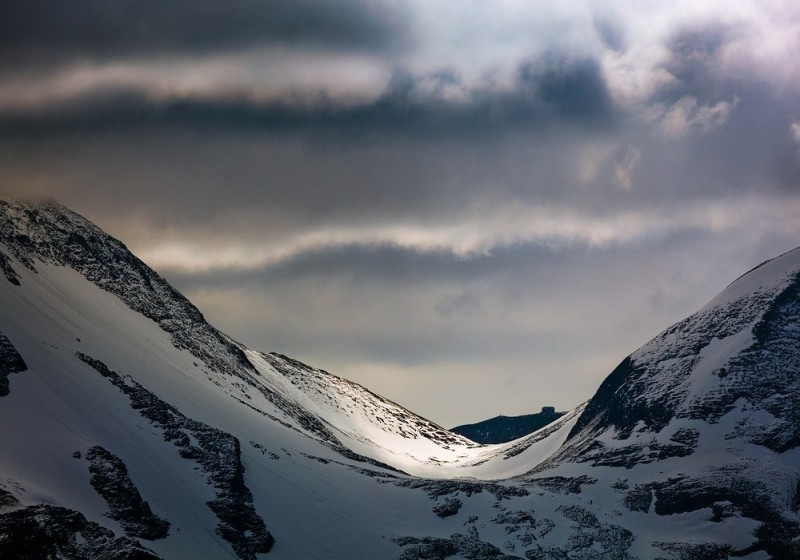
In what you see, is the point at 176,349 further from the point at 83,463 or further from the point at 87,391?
the point at 83,463

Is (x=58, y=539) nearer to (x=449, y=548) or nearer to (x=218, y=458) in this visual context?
(x=218, y=458)

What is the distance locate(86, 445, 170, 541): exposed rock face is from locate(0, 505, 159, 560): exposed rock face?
388 inches

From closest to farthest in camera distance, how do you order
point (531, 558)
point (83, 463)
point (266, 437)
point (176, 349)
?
point (83, 463)
point (531, 558)
point (266, 437)
point (176, 349)

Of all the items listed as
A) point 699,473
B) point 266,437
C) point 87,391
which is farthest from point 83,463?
point 699,473

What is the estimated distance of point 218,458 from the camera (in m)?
152

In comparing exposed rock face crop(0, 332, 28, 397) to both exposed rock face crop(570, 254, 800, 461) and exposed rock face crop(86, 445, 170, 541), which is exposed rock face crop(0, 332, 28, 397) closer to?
exposed rock face crop(86, 445, 170, 541)

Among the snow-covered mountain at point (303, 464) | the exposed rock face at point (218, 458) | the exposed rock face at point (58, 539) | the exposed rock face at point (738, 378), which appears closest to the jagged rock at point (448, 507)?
the snow-covered mountain at point (303, 464)

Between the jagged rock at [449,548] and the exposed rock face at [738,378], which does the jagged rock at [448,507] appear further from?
the exposed rock face at [738,378]

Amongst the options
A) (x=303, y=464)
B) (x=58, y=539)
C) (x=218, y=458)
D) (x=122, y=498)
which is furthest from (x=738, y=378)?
(x=58, y=539)

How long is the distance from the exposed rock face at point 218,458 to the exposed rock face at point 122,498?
1238 cm

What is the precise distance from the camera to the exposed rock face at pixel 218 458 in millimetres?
136750

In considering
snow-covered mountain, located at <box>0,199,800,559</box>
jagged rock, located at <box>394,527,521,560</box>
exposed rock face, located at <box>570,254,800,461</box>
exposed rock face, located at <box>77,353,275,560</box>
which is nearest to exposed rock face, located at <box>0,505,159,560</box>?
snow-covered mountain, located at <box>0,199,800,559</box>

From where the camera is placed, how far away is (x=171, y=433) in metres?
150

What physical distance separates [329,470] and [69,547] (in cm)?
7208
